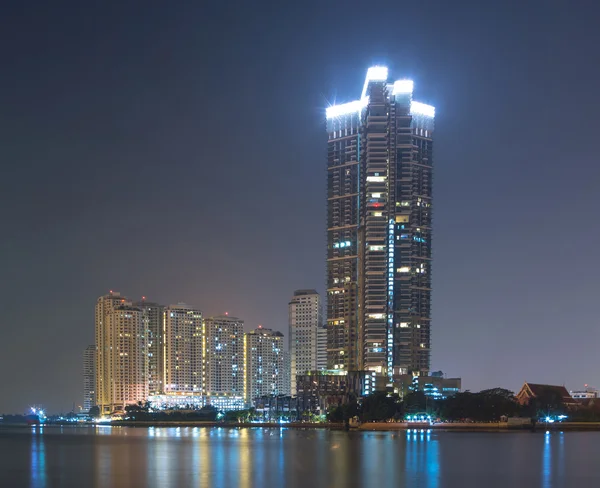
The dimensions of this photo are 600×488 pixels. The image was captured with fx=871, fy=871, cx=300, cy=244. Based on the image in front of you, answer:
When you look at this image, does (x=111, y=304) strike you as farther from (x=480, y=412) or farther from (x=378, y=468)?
(x=378, y=468)

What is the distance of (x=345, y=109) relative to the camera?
433 feet

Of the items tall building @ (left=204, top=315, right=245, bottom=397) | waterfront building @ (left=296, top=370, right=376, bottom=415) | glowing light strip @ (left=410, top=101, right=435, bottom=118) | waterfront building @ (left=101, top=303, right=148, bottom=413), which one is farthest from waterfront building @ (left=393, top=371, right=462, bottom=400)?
waterfront building @ (left=101, top=303, right=148, bottom=413)

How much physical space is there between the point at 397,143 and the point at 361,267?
18370 millimetres

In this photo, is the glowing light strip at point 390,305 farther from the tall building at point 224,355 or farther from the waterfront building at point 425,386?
the tall building at point 224,355

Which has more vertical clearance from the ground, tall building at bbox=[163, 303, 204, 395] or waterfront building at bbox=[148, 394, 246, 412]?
tall building at bbox=[163, 303, 204, 395]

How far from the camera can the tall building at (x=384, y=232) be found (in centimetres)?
12056

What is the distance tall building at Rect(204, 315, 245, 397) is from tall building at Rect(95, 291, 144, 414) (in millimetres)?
15220

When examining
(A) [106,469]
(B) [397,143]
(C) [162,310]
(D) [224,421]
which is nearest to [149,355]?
(C) [162,310]

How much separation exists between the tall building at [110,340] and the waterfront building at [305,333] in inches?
1304

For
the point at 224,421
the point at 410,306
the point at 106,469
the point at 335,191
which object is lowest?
the point at 224,421

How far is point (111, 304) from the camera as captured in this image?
178 metres

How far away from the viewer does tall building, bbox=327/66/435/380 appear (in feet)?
396

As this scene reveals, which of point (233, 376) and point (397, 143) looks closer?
point (397, 143)

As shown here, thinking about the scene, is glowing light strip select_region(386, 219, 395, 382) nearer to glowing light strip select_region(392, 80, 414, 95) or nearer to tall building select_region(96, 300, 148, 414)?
glowing light strip select_region(392, 80, 414, 95)
